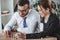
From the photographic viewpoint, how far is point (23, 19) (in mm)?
1581

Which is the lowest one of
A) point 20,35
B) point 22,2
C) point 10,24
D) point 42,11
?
point 20,35

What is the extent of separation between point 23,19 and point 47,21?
11.0 inches

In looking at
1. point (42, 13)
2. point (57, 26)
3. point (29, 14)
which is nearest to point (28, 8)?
point (29, 14)

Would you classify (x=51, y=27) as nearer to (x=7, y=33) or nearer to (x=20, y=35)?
(x=20, y=35)

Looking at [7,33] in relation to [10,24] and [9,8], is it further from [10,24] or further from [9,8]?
[9,8]

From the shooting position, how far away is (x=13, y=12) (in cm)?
157

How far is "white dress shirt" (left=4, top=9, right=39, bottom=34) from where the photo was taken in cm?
157

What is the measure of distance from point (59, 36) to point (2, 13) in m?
0.71

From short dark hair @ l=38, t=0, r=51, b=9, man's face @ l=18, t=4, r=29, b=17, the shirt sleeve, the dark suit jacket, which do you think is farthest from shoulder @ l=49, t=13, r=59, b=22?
the shirt sleeve

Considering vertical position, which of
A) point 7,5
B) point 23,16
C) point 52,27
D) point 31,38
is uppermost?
point 7,5

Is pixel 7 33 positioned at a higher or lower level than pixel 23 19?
lower

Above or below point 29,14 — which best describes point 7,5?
above

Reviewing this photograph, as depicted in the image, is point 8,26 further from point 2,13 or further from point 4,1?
point 4,1

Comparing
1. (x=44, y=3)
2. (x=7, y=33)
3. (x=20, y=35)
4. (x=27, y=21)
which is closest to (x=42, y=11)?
(x=44, y=3)
